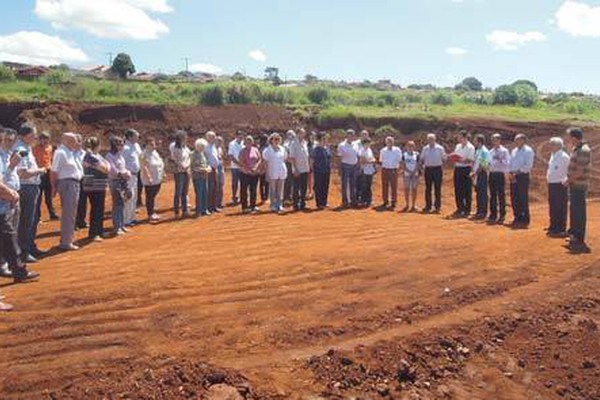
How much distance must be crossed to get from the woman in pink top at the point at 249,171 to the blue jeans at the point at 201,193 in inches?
33.9

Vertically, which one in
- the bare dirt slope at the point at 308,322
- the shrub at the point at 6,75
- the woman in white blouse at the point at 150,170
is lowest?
the bare dirt slope at the point at 308,322

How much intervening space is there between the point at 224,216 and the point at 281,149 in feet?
5.87

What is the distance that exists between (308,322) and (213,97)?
29083mm

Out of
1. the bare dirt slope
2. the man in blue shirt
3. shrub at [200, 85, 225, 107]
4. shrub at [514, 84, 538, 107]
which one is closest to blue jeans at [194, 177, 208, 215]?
the bare dirt slope

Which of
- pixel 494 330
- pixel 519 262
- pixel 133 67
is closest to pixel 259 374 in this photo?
pixel 494 330

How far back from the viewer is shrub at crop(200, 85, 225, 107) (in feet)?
114

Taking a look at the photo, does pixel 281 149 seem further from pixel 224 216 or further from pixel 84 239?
pixel 84 239

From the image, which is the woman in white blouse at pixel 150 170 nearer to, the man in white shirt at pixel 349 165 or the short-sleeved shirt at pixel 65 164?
the short-sleeved shirt at pixel 65 164

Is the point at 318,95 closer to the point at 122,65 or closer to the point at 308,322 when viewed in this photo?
the point at 122,65

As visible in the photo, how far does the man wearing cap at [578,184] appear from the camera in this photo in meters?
10.3

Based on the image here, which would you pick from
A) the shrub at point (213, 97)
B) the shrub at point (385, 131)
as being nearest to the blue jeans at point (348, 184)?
the shrub at point (385, 131)

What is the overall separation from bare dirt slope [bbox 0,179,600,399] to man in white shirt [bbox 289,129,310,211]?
3911mm

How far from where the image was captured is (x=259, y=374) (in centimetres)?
591

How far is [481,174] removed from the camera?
1310cm
